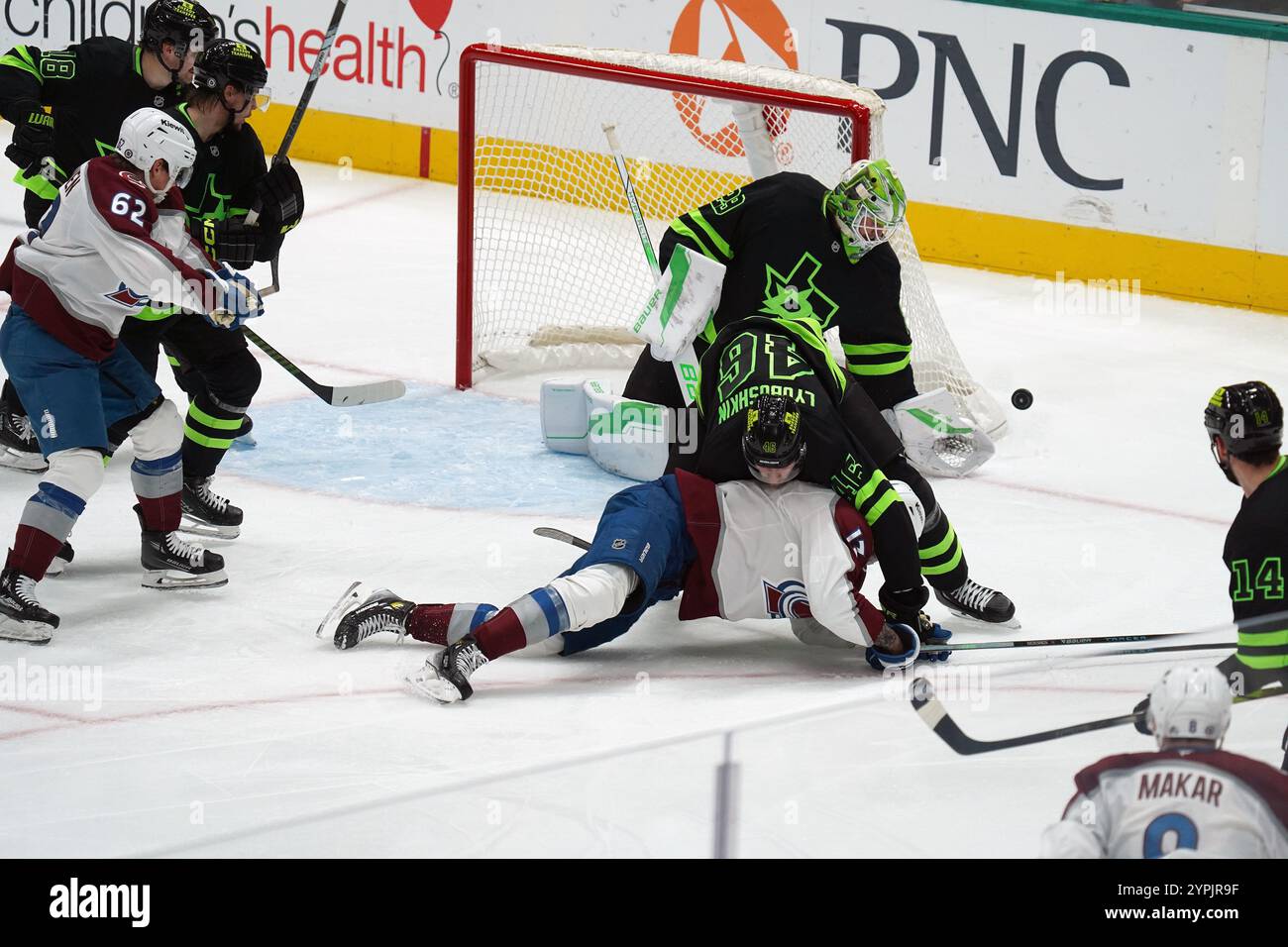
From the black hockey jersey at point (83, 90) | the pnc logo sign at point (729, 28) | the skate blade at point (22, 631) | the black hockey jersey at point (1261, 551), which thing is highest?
the pnc logo sign at point (729, 28)

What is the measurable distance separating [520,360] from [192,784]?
3.02 metres

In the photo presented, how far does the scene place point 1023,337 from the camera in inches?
257

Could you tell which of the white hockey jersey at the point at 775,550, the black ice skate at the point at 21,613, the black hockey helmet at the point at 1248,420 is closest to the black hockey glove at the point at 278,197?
the black ice skate at the point at 21,613

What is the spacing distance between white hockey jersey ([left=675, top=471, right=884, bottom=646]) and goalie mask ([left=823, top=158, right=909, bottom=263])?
2.64 feet

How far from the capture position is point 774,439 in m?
3.54

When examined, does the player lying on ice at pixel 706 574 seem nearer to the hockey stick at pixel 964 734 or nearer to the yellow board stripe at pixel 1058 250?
the hockey stick at pixel 964 734

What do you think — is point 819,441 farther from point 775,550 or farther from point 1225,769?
Result: point 1225,769

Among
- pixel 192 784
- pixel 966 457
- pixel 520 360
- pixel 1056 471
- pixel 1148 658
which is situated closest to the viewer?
pixel 1148 658

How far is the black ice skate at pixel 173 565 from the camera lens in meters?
4.16

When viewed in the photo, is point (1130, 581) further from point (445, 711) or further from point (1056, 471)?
point (445, 711)

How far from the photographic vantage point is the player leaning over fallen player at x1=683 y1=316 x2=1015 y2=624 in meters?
3.65

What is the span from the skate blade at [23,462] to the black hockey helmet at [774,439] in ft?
7.01
